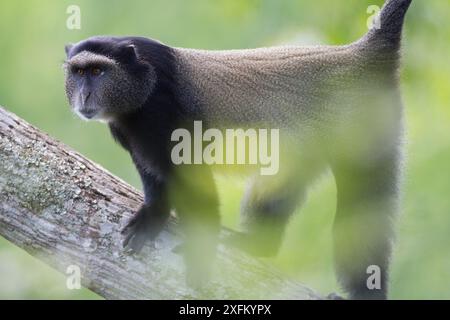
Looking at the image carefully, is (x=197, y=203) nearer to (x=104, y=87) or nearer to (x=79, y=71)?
(x=104, y=87)

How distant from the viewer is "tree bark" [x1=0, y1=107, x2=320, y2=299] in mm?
4824

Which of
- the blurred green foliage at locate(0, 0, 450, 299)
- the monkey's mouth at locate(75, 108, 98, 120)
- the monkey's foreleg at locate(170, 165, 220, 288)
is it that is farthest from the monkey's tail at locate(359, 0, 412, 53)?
the monkey's mouth at locate(75, 108, 98, 120)

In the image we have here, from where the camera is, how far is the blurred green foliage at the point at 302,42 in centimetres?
562

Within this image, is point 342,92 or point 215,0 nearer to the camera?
point 342,92

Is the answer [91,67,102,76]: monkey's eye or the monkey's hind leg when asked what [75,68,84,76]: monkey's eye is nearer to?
[91,67,102,76]: monkey's eye

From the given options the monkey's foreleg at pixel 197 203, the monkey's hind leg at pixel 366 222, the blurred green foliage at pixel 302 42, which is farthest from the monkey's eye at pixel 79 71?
the monkey's hind leg at pixel 366 222

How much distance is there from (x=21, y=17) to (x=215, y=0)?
3498mm

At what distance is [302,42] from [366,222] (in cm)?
162

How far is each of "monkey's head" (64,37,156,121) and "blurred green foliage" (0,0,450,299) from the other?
1155 millimetres

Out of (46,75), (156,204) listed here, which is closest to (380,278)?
(156,204)

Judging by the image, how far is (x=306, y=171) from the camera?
5777 millimetres

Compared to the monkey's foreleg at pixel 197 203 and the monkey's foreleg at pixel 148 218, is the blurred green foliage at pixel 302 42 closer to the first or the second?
the monkey's foreleg at pixel 197 203

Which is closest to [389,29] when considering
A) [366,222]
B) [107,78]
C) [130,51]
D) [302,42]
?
[302,42]

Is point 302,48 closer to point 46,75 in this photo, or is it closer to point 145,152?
point 145,152
